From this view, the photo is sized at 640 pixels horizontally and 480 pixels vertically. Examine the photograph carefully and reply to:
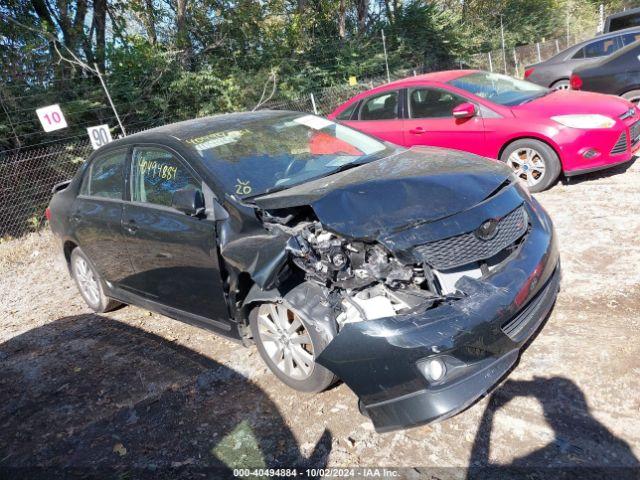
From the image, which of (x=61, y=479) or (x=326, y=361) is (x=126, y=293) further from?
(x=326, y=361)

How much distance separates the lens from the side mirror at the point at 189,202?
318 cm

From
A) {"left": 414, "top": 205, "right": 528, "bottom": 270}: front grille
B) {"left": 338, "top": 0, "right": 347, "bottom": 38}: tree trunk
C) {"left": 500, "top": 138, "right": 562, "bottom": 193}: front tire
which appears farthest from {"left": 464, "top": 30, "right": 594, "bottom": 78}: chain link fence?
{"left": 414, "top": 205, "right": 528, "bottom": 270}: front grille

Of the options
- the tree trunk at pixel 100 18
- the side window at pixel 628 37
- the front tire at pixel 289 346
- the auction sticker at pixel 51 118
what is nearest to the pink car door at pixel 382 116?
the front tire at pixel 289 346

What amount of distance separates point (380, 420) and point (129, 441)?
5.27 feet

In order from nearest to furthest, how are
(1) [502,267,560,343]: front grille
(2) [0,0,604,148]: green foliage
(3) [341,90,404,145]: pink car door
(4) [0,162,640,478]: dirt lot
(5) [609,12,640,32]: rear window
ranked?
(4) [0,162,640,478]: dirt lot
(1) [502,267,560,343]: front grille
(3) [341,90,404,145]: pink car door
(2) [0,0,604,148]: green foliage
(5) [609,12,640,32]: rear window

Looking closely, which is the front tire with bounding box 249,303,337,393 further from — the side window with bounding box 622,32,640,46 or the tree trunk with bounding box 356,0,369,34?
the tree trunk with bounding box 356,0,369,34

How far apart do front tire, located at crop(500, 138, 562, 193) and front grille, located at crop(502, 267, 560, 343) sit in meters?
3.02

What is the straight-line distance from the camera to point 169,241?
3.54m

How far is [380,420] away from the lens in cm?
250

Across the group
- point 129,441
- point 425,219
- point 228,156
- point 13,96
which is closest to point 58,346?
point 129,441

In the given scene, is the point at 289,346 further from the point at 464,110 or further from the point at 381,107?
the point at 381,107

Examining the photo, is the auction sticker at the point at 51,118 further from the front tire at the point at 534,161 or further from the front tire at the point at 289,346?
the front tire at the point at 534,161

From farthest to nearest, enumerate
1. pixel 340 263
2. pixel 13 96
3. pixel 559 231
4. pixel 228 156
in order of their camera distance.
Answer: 1. pixel 13 96
2. pixel 559 231
3. pixel 228 156
4. pixel 340 263

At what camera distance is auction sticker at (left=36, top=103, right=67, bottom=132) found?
25.2ft
